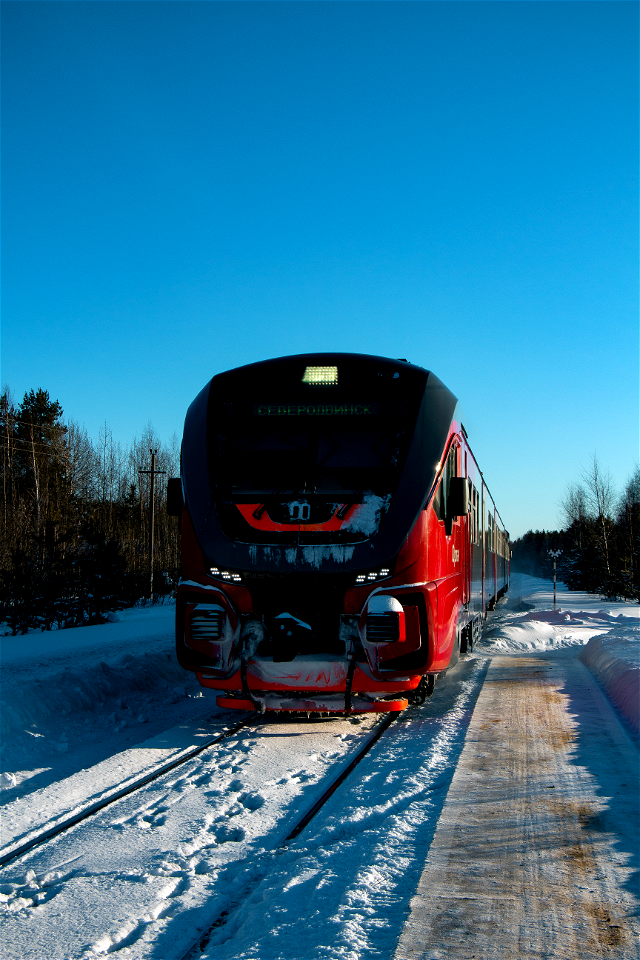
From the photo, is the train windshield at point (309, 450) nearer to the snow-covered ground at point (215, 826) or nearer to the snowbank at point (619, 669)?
the snow-covered ground at point (215, 826)

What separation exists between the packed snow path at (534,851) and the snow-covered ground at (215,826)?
0.54 feet

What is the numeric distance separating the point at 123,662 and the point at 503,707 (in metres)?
5.38

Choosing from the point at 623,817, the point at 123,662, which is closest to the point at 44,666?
the point at 123,662

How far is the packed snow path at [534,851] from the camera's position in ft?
9.31

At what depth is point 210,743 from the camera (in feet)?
20.4

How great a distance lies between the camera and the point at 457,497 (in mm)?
6969

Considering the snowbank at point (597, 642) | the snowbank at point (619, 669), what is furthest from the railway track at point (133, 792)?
the snowbank at point (597, 642)

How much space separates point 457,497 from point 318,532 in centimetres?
157

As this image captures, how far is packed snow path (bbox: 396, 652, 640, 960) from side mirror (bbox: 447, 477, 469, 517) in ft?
6.66

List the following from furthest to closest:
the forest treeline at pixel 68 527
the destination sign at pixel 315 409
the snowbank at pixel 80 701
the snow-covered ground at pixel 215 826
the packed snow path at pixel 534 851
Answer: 1. the forest treeline at pixel 68 527
2. the destination sign at pixel 315 409
3. the snowbank at pixel 80 701
4. the snow-covered ground at pixel 215 826
5. the packed snow path at pixel 534 851

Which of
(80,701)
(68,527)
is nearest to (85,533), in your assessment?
(68,527)

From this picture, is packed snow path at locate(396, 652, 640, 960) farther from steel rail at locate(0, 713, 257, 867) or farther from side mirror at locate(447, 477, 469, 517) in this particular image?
steel rail at locate(0, 713, 257, 867)

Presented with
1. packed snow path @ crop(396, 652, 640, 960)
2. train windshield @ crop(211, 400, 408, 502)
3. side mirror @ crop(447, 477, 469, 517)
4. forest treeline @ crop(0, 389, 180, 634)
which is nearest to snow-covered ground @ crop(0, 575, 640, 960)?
packed snow path @ crop(396, 652, 640, 960)

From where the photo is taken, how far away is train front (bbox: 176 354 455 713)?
6.11 meters
